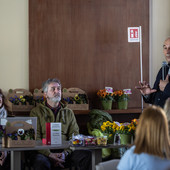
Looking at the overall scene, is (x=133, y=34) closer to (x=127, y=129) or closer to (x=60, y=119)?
(x=60, y=119)

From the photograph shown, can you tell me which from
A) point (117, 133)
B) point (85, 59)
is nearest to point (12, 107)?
point (85, 59)

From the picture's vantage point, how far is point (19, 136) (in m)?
2.98

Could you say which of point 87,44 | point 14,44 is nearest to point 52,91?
point 14,44

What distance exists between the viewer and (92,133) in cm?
430

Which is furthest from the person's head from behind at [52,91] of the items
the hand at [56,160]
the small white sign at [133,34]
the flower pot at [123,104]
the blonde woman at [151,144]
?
the blonde woman at [151,144]

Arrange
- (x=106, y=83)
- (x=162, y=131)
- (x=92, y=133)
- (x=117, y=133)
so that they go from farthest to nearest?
(x=106, y=83) < (x=92, y=133) < (x=117, y=133) < (x=162, y=131)

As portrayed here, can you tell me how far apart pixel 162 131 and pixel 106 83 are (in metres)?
3.11

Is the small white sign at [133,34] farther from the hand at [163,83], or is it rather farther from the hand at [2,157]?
the hand at [2,157]

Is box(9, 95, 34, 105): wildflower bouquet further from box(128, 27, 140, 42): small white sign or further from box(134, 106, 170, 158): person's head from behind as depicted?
box(134, 106, 170, 158): person's head from behind

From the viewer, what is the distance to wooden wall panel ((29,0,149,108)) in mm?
4711

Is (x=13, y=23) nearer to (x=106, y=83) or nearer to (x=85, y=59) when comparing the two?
(x=85, y=59)

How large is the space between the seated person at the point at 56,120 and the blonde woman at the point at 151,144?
5.47 feet

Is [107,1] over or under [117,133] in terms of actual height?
over

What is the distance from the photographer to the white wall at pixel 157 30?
16.8 feet
